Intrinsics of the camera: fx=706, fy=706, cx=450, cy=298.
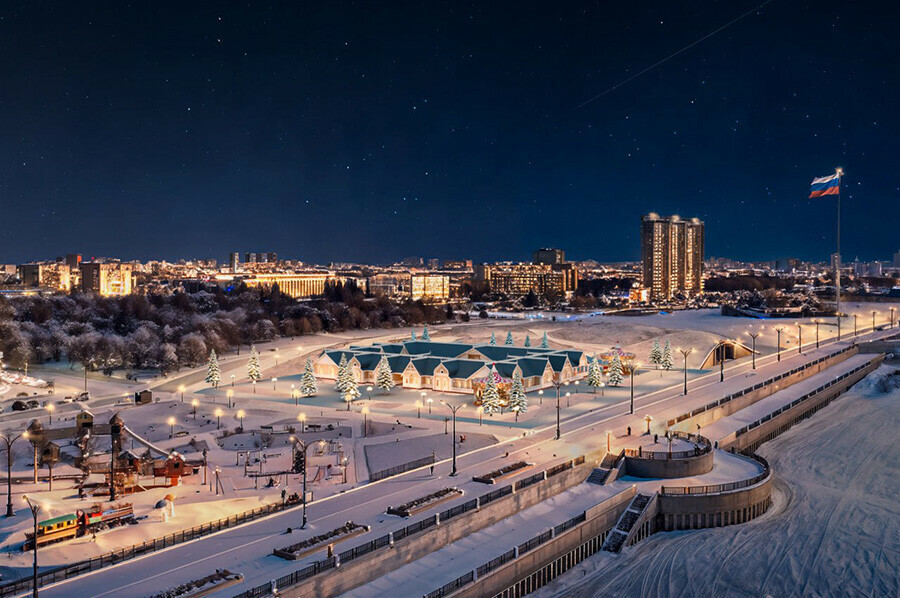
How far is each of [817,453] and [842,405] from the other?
70.6 ft

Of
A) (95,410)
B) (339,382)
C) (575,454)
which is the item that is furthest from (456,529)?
(95,410)

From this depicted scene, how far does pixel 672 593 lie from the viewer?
29.0 metres

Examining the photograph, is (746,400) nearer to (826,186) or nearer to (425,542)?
(425,542)

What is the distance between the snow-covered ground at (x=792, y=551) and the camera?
2962 centimetres

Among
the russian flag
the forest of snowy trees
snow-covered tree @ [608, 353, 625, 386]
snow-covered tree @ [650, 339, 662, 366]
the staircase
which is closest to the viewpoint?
the staircase

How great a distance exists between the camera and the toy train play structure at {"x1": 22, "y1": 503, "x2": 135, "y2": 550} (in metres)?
27.5

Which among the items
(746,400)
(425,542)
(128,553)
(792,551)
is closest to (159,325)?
(746,400)

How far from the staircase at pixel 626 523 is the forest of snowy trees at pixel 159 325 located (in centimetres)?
6607

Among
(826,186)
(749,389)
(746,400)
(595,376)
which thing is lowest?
(746,400)

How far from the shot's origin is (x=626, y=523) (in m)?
34.0

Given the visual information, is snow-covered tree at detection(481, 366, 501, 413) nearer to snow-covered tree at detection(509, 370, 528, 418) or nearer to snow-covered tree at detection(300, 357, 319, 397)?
snow-covered tree at detection(509, 370, 528, 418)

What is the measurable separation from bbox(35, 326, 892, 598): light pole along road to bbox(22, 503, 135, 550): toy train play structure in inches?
208

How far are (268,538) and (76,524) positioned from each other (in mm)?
8374

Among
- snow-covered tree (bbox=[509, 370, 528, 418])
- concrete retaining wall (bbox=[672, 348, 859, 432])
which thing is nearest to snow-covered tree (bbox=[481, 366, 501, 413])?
snow-covered tree (bbox=[509, 370, 528, 418])
